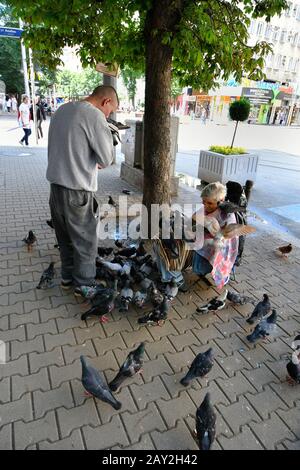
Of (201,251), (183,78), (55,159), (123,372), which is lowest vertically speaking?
(123,372)

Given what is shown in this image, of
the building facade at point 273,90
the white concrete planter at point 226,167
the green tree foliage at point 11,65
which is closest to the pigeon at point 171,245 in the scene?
the white concrete planter at point 226,167

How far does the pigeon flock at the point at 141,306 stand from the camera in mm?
2334

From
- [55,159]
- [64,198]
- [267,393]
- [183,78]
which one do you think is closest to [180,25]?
[183,78]

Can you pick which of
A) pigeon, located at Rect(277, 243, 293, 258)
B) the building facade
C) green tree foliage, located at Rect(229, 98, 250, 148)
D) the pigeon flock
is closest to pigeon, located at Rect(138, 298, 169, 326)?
the pigeon flock

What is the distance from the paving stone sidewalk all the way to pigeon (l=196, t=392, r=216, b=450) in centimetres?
15

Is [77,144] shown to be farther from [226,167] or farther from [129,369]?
[226,167]

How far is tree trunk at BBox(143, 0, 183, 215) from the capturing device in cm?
386

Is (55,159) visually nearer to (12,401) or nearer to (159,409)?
(12,401)

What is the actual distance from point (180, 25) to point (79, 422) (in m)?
4.13

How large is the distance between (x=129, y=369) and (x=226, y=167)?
24.8ft

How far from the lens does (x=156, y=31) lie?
3.72m

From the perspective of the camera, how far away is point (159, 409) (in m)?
2.46

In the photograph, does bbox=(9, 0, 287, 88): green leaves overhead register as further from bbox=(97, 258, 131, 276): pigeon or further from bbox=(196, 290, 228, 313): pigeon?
bbox=(196, 290, 228, 313): pigeon

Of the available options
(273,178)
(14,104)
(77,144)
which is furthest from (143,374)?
(14,104)
